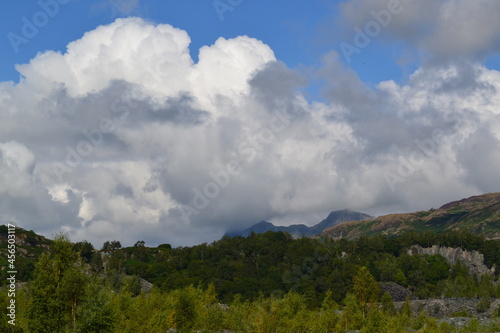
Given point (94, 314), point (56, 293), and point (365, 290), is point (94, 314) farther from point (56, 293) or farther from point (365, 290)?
point (365, 290)

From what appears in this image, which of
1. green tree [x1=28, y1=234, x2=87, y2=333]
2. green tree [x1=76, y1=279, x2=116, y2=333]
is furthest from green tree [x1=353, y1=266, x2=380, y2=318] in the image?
green tree [x1=28, y1=234, x2=87, y2=333]

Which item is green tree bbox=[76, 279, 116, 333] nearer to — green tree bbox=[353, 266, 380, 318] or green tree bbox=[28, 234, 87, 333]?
green tree bbox=[28, 234, 87, 333]

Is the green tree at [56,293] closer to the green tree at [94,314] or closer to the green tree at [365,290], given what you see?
the green tree at [94,314]

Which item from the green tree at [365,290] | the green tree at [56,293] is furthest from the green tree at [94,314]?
the green tree at [365,290]

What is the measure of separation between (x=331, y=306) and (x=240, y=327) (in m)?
67.3

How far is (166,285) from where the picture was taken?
637ft

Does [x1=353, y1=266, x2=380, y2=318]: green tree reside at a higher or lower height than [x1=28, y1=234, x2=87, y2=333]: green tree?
lower

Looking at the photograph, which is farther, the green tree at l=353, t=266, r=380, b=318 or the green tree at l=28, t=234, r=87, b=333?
the green tree at l=353, t=266, r=380, b=318

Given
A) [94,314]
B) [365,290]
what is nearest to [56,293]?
[94,314]

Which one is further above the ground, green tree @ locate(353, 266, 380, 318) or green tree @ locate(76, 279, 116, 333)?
green tree @ locate(76, 279, 116, 333)

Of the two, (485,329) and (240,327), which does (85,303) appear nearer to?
(240,327)

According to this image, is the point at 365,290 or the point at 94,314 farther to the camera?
the point at 365,290

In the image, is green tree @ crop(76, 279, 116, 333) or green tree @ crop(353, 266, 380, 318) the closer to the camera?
green tree @ crop(76, 279, 116, 333)

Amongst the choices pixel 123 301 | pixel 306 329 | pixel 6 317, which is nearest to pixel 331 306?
pixel 306 329
